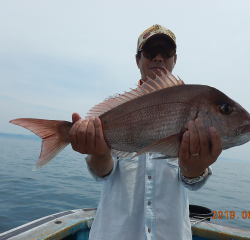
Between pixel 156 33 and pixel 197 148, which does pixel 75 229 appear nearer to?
pixel 197 148

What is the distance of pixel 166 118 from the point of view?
1.85 meters

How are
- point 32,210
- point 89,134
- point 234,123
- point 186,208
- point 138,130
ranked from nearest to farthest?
point 234,123
point 138,130
point 89,134
point 186,208
point 32,210

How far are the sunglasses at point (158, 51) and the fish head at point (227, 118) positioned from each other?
4.51 ft

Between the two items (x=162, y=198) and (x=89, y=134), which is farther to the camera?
(x=162, y=198)

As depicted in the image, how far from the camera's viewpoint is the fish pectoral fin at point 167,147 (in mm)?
1721

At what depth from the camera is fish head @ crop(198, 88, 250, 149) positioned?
68.6 inches

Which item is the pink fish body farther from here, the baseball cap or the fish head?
the baseball cap

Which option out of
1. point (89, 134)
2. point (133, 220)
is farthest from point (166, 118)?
point (133, 220)

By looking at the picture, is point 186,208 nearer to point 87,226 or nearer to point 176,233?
point 176,233

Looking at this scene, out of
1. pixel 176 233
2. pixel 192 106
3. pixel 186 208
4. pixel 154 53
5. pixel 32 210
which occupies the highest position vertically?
pixel 154 53

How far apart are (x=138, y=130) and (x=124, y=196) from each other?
2.86 feet

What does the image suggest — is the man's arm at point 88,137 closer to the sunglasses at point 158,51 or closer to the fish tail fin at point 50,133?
the fish tail fin at point 50,133

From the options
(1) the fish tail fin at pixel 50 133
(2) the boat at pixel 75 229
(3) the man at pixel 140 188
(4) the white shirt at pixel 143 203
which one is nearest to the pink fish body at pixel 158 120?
(1) the fish tail fin at pixel 50 133

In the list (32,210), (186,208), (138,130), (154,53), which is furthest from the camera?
(32,210)
